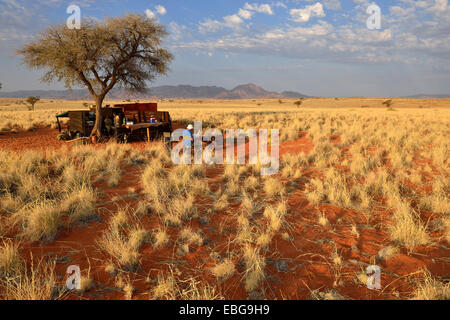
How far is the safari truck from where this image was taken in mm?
14072

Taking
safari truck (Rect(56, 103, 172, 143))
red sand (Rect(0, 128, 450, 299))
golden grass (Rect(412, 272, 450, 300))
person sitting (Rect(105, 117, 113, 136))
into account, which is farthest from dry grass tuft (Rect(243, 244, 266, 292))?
person sitting (Rect(105, 117, 113, 136))

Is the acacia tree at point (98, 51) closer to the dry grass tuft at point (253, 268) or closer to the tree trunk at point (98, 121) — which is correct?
the tree trunk at point (98, 121)

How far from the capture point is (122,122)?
15.7 m

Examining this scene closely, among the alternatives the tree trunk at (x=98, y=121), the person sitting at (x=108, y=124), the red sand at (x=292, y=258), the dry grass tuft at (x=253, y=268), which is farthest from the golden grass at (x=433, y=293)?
the person sitting at (x=108, y=124)

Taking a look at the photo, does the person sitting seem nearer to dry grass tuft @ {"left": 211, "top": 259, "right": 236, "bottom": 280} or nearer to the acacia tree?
the acacia tree

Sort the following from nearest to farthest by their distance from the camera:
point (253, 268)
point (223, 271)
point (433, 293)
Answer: point (433, 293)
point (223, 271)
point (253, 268)

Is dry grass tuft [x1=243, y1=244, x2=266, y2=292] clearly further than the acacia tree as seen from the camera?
No

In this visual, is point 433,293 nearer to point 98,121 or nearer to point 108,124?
point 108,124

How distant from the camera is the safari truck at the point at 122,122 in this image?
1407 centimetres

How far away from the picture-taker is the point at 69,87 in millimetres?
15195

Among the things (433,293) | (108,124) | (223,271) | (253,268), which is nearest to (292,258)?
(253,268)

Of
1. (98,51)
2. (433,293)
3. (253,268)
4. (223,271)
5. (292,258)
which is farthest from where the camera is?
(98,51)

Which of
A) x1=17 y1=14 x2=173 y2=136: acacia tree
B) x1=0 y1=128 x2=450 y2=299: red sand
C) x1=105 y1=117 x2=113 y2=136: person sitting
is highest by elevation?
x1=17 y1=14 x2=173 y2=136: acacia tree
